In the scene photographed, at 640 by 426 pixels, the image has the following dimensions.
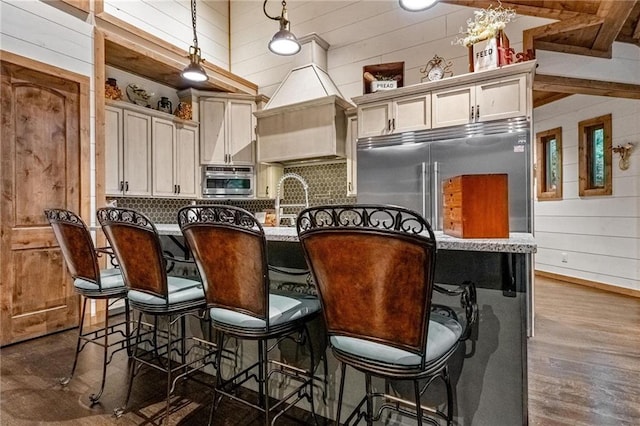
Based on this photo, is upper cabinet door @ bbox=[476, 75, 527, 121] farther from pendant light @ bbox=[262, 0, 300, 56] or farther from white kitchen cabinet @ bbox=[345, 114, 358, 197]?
pendant light @ bbox=[262, 0, 300, 56]

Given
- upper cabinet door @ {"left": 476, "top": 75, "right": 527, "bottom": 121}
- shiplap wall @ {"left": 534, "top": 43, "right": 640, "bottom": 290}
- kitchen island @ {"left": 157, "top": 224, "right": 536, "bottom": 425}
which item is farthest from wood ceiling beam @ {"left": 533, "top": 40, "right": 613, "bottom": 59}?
kitchen island @ {"left": 157, "top": 224, "right": 536, "bottom": 425}

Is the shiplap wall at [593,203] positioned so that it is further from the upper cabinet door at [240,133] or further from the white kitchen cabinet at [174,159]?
the white kitchen cabinet at [174,159]

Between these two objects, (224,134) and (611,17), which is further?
(224,134)

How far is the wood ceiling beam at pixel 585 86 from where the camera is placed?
175 inches

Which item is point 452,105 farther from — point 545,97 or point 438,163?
point 545,97

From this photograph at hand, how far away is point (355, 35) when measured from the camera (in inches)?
182

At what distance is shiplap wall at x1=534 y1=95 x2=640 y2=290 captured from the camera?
4.83 metres

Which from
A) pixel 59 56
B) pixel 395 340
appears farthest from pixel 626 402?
pixel 59 56

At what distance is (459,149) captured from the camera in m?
3.16

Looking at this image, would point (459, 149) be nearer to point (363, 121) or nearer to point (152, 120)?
point (363, 121)

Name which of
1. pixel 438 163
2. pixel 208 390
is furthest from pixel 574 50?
pixel 208 390

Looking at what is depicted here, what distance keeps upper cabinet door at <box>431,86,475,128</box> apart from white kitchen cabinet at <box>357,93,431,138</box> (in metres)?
0.08

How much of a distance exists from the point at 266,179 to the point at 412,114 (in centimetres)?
229

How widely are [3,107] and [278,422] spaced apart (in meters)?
3.47
